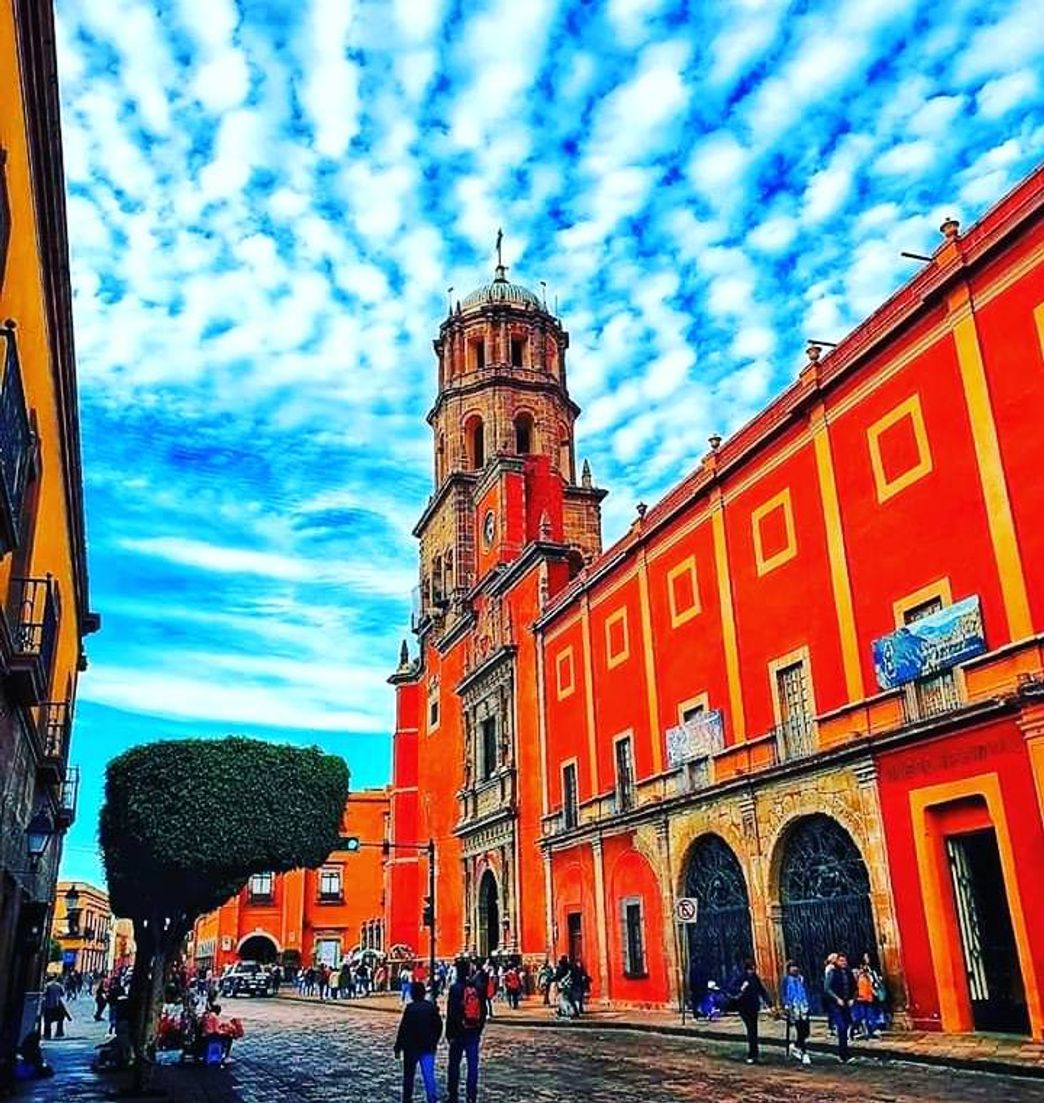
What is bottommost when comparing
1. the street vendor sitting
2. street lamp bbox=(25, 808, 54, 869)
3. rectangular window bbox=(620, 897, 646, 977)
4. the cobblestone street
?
the cobblestone street

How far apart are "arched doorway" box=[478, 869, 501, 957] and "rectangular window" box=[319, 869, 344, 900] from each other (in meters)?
27.4

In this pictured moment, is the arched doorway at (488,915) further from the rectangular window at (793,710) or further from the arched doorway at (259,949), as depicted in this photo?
the arched doorway at (259,949)

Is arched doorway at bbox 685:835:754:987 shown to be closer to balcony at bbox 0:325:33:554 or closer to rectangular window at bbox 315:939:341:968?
balcony at bbox 0:325:33:554

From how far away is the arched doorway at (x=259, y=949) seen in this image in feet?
194

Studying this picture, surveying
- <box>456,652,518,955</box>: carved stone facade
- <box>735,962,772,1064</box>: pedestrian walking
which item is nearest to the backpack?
<box>735,962,772,1064</box>: pedestrian walking

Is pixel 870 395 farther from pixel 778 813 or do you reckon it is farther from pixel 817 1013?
pixel 817 1013

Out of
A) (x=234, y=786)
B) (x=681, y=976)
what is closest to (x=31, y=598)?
(x=234, y=786)

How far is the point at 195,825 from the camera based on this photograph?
57.9 feet

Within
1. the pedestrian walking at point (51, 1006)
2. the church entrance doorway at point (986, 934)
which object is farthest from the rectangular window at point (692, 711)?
the pedestrian walking at point (51, 1006)

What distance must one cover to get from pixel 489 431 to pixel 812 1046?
3236 cm

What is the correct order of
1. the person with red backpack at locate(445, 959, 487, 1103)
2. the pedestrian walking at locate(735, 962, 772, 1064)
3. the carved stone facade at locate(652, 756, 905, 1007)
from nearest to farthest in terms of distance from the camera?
the person with red backpack at locate(445, 959, 487, 1103) < the pedestrian walking at locate(735, 962, 772, 1064) < the carved stone facade at locate(652, 756, 905, 1007)

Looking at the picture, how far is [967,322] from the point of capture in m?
16.6

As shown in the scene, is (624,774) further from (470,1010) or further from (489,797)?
(470,1010)

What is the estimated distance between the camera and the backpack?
11.1 metres
